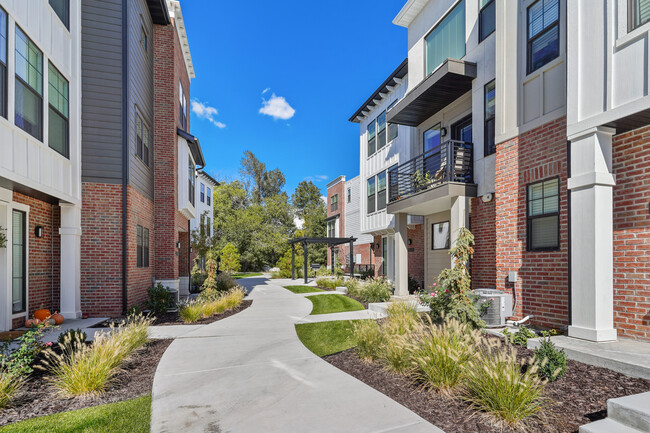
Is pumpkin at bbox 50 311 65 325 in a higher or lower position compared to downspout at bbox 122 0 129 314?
lower

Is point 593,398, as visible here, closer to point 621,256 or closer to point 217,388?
point 621,256

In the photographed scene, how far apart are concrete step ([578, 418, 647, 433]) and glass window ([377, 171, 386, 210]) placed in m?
14.2

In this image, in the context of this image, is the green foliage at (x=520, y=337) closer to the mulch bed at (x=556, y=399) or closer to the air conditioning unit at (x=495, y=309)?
the mulch bed at (x=556, y=399)

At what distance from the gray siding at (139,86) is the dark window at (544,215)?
33.8 feet

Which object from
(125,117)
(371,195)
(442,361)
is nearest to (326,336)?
(442,361)

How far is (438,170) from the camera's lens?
1155 cm

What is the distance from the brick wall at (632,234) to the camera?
17.8ft

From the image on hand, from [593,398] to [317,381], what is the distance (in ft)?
10.4

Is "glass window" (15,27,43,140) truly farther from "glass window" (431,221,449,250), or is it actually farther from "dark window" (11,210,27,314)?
"glass window" (431,221,449,250)

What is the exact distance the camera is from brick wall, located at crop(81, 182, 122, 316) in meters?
9.96

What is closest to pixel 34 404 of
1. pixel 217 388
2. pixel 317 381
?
pixel 217 388

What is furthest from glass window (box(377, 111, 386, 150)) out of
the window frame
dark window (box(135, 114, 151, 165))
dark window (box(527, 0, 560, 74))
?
the window frame

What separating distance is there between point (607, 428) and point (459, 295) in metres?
3.62

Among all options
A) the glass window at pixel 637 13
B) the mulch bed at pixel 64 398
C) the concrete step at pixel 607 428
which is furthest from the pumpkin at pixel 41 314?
the glass window at pixel 637 13
